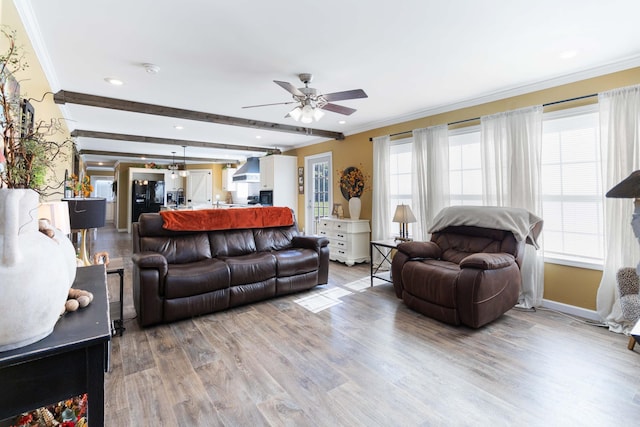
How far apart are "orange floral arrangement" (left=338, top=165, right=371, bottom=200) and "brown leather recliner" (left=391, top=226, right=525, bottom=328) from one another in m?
2.13

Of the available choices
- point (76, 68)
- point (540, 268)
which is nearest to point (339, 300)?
point (540, 268)

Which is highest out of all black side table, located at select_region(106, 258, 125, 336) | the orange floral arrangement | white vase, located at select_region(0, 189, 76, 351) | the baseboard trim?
the orange floral arrangement

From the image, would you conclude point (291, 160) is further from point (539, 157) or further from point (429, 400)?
point (429, 400)

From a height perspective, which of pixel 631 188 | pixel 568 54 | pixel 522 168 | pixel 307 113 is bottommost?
pixel 631 188

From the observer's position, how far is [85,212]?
2.48 metres

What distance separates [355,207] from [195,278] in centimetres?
319

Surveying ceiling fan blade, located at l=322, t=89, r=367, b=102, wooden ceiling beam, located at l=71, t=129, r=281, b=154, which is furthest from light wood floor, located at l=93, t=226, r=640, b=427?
wooden ceiling beam, located at l=71, t=129, r=281, b=154

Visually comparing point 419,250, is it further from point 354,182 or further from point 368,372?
point 354,182

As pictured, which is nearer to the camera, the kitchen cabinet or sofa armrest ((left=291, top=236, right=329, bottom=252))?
sofa armrest ((left=291, top=236, right=329, bottom=252))

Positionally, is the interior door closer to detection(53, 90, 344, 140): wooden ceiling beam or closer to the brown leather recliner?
detection(53, 90, 344, 140): wooden ceiling beam

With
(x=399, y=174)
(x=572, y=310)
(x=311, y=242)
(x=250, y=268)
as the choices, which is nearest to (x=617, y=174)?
(x=572, y=310)

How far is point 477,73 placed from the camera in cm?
321

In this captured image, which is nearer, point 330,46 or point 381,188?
point 330,46

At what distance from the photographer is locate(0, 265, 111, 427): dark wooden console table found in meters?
0.81
